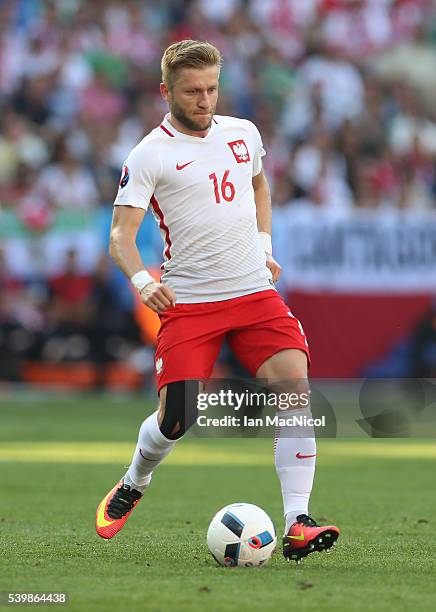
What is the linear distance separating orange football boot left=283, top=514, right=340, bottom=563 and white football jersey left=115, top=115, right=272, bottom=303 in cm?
116

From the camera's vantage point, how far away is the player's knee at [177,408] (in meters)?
6.37

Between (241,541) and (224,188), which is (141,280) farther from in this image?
(241,541)

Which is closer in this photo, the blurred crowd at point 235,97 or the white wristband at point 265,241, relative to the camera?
the white wristband at point 265,241

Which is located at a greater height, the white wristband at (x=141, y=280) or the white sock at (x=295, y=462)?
the white wristband at (x=141, y=280)

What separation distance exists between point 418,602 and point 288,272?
1260 centimetres

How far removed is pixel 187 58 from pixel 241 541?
224 cm

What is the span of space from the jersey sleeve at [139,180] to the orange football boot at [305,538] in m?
1.65

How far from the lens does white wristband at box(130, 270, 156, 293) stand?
6.19 m

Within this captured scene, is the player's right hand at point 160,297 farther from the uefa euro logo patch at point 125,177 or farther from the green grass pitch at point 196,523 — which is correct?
the green grass pitch at point 196,523

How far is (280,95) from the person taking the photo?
2050 centimetres

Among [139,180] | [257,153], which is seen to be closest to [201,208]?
[139,180]

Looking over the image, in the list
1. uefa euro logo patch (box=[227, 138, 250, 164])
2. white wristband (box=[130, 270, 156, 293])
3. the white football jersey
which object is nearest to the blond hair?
the white football jersey

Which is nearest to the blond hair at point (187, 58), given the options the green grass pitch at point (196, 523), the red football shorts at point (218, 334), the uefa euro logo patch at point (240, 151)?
the uefa euro logo patch at point (240, 151)

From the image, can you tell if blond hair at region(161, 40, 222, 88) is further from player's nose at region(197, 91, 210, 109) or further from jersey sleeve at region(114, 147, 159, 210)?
jersey sleeve at region(114, 147, 159, 210)
